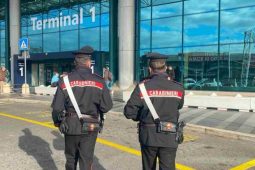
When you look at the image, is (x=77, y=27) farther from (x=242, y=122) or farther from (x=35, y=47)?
(x=242, y=122)

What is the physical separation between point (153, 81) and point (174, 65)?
20.6m

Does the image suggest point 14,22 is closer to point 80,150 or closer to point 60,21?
point 60,21

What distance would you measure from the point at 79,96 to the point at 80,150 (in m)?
0.65

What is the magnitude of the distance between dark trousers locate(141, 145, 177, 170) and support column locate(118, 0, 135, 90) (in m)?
21.1

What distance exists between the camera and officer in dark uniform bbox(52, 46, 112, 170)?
14.1ft

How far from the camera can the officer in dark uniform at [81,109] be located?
4.31 metres

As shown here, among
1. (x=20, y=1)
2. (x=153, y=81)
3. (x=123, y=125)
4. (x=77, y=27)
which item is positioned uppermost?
(x=20, y=1)

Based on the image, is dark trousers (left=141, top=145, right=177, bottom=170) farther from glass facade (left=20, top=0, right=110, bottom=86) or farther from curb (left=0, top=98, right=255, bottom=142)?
glass facade (left=20, top=0, right=110, bottom=86)

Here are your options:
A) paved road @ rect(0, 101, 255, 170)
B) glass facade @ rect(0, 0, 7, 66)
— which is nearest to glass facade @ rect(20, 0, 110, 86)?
glass facade @ rect(0, 0, 7, 66)

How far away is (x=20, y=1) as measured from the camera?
113 feet

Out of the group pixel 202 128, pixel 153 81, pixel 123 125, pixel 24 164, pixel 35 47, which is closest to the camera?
pixel 153 81

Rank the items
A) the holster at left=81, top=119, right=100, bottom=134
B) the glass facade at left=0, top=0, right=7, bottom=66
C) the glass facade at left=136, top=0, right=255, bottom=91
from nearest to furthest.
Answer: the holster at left=81, top=119, right=100, bottom=134, the glass facade at left=136, top=0, right=255, bottom=91, the glass facade at left=0, top=0, right=7, bottom=66

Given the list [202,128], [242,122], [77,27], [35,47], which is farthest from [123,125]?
[35,47]

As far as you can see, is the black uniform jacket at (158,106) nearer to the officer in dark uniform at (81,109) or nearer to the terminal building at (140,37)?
the officer in dark uniform at (81,109)
